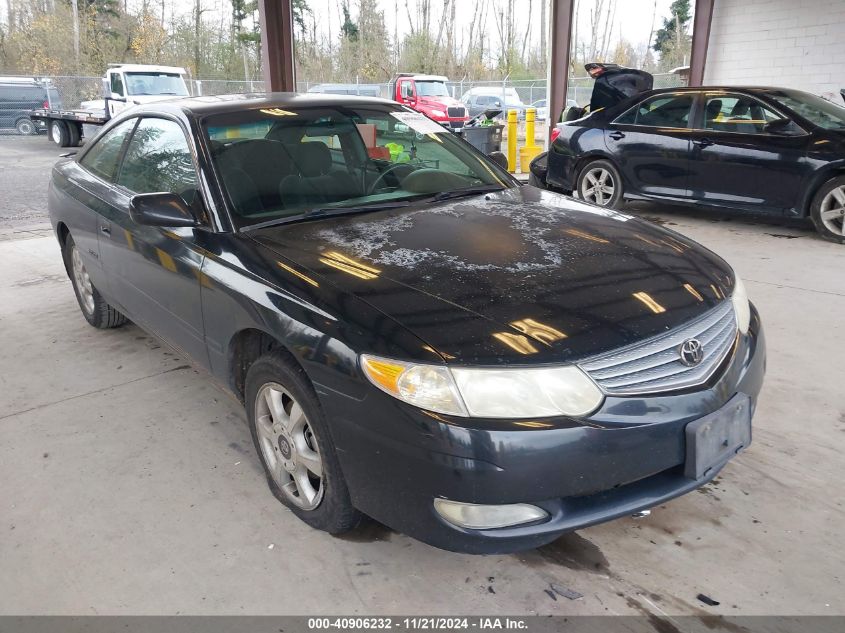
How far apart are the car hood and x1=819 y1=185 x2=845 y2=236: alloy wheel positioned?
446cm

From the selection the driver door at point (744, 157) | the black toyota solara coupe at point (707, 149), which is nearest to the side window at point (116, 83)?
the black toyota solara coupe at point (707, 149)

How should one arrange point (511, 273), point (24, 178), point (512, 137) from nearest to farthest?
point (511, 273) → point (24, 178) → point (512, 137)

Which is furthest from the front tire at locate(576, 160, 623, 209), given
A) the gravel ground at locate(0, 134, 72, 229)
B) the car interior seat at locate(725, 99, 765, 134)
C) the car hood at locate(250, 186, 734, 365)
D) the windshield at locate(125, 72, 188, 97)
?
the windshield at locate(125, 72, 188, 97)

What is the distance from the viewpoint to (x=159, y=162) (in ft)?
10.5

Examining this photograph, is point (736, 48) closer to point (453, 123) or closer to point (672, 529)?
point (453, 123)

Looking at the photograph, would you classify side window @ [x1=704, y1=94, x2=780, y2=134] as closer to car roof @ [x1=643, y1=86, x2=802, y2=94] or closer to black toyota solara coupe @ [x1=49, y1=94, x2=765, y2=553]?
car roof @ [x1=643, y1=86, x2=802, y2=94]

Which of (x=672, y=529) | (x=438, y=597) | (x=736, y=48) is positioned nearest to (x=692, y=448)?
(x=672, y=529)

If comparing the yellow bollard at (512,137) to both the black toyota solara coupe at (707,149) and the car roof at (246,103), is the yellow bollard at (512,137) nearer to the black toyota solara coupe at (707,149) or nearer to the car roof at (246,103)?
the black toyota solara coupe at (707,149)

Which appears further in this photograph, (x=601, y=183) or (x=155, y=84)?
(x=155, y=84)

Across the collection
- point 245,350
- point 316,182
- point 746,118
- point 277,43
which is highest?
point 277,43

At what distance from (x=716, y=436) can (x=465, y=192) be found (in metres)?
1.66

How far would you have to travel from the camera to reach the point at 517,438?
1.79 metres

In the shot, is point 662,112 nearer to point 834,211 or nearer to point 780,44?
point 834,211

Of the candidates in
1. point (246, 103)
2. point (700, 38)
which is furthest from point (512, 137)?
point (246, 103)
